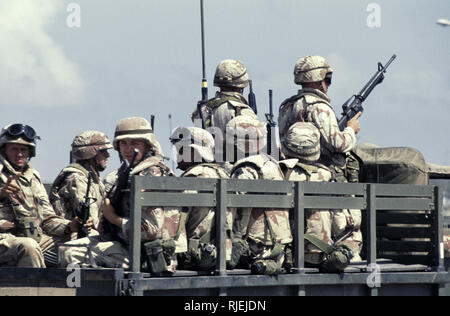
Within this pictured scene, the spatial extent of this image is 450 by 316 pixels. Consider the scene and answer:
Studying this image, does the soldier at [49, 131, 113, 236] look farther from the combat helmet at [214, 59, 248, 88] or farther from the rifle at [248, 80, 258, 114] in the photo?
the rifle at [248, 80, 258, 114]

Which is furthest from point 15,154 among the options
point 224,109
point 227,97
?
point 227,97

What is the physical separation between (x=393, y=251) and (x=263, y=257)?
1.85 meters

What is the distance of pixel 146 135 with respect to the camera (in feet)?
26.9

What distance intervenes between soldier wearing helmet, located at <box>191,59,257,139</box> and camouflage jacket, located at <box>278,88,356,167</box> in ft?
2.34

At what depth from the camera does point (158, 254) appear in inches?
298

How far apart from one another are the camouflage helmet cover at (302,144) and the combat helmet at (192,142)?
0.91 metres

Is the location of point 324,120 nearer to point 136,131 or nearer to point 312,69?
point 312,69

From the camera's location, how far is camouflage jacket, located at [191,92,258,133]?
10.9 metres

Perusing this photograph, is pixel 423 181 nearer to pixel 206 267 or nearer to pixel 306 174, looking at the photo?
pixel 306 174

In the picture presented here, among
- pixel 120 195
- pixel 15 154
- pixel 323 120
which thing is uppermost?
pixel 323 120

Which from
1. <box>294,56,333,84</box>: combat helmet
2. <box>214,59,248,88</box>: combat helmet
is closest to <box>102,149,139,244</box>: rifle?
<box>294,56,333,84</box>: combat helmet

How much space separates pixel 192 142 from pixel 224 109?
2.54 meters
